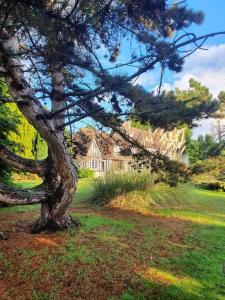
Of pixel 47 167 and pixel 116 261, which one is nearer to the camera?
pixel 116 261

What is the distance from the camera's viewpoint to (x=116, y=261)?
520 cm

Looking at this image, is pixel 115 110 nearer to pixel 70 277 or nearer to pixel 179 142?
pixel 70 277

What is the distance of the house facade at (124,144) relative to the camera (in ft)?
25.6

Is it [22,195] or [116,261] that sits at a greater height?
[22,195]

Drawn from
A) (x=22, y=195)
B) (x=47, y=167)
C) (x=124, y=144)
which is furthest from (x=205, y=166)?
(x=22, y=195)

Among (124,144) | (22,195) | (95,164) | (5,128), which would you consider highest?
(95,164)

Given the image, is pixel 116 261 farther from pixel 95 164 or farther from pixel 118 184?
pixel 95 164

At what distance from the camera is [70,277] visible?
454 centimetres

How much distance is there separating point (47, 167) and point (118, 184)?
433 cm

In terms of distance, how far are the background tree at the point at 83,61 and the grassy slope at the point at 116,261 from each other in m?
0.88

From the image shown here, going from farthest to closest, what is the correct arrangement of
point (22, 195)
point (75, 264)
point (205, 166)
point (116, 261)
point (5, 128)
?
point (5, 128), point (205, 166), point (22, 195), point (116, 261), point (75, 264)

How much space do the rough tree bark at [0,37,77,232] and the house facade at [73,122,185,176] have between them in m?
0.99

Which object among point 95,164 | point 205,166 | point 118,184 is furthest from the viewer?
point 95,164

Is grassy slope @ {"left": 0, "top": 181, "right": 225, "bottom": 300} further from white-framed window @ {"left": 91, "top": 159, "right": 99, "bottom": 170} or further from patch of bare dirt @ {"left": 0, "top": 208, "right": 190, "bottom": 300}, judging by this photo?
white-framed window @ {"left": 91, "top": 159, "right": 99, "bottom": 170}
